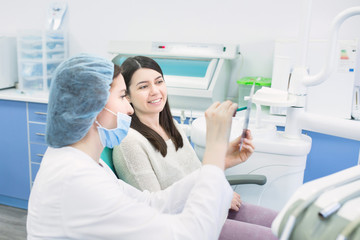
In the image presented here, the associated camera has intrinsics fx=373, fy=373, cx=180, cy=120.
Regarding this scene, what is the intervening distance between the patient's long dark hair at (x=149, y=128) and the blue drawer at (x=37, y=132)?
136 centimetres

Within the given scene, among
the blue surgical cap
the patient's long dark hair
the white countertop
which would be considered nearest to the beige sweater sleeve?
the patient's long dark hair

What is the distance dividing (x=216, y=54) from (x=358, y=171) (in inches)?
69.4

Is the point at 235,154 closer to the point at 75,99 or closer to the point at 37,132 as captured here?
the point at 75,99

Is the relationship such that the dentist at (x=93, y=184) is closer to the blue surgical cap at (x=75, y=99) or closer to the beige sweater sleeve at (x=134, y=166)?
the blue surgical cap at (x=75, y=99)

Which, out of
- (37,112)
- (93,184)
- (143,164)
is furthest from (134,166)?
(37,112)

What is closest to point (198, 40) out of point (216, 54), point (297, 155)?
point (216, 54)

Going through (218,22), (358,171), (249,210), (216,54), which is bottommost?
(249,210)

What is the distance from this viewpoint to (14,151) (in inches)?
112

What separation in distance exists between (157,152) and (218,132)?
0.55 m

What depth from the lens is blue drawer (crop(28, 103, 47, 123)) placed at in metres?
Result: 2.66

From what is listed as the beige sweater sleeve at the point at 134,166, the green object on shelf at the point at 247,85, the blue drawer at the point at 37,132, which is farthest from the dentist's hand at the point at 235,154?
the blue drawer at the point at 37,132

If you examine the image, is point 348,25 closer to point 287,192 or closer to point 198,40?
point 198,40

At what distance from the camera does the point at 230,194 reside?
40.7 inches

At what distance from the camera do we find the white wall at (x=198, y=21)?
8.21ft
